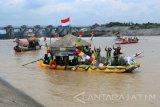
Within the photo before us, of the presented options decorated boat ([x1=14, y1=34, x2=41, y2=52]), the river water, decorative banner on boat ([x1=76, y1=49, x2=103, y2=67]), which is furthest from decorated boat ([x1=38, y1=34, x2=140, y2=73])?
decorated boat ([x1=14, y1=34, x2=41, y2=52])

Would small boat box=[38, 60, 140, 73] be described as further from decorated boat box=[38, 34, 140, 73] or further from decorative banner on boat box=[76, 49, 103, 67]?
decorative banner on boat box=[76, 49, 103, 67]

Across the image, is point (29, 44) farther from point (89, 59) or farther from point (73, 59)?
point (89, 59)

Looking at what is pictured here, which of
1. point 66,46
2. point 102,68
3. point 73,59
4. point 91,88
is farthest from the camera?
point 73,59

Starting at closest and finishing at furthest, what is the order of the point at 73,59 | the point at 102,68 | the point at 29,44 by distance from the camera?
the point at 102,68
the point at 73,59
the point at 29,44

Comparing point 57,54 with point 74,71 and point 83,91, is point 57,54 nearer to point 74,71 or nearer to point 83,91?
point 74,71

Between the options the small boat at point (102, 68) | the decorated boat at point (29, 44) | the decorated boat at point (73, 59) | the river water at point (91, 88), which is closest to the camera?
the river water at point (91, 88)

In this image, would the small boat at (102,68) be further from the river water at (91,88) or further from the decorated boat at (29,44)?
the decorated boat at (29,44)

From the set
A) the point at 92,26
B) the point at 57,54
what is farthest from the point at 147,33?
the point at 57,54

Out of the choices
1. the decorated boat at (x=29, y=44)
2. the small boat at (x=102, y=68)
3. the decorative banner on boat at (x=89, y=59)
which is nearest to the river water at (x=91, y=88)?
the small boat at (x=102, y=68)

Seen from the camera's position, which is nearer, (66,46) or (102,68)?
(102,68)

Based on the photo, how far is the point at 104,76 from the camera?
66.3 ft

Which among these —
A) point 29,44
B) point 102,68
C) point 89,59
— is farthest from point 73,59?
point 29,44

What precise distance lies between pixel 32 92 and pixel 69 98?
7.71 ft

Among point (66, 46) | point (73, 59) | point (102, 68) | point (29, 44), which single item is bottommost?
point (29, 44)
